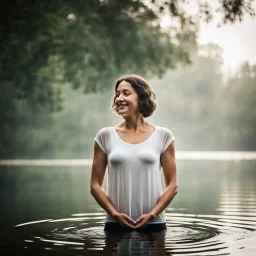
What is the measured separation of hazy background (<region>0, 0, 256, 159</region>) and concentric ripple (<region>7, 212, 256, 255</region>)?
4.69m

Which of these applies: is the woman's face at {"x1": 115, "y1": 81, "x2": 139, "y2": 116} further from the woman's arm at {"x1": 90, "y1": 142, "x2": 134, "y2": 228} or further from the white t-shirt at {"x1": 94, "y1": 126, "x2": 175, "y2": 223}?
the woman's arm at {"x1": 90, "y1": 142, "x2": 134, "y2": 228}

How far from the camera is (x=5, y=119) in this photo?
177 ft

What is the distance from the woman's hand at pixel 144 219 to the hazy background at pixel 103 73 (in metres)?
6.49

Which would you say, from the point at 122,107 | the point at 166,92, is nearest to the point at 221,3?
the point at 122,107

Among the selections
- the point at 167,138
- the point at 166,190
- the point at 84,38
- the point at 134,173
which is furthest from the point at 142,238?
the point at 84,38

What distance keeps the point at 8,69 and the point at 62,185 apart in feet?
44.8

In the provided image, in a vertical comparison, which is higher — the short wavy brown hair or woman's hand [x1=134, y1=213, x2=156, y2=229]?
the short wavy brown hair

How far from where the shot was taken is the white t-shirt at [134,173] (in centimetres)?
691

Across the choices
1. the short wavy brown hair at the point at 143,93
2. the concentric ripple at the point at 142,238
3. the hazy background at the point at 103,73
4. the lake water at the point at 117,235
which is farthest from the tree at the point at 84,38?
the short wavy brown hair at the point at 143,93

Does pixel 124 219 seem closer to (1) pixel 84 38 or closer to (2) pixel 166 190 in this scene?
(2) pixel 166 190

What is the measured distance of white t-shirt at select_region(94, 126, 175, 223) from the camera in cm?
691

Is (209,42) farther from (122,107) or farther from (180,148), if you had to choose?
(122,107)

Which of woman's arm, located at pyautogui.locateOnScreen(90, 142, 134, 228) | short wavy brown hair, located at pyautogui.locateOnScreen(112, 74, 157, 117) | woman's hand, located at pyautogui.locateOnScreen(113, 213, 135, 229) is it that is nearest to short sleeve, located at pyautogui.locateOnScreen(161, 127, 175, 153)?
short wavy brown hair, located at pyautogui.locateOnScreen(112, 74, 157, 117)

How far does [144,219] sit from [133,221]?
107 millimetres
